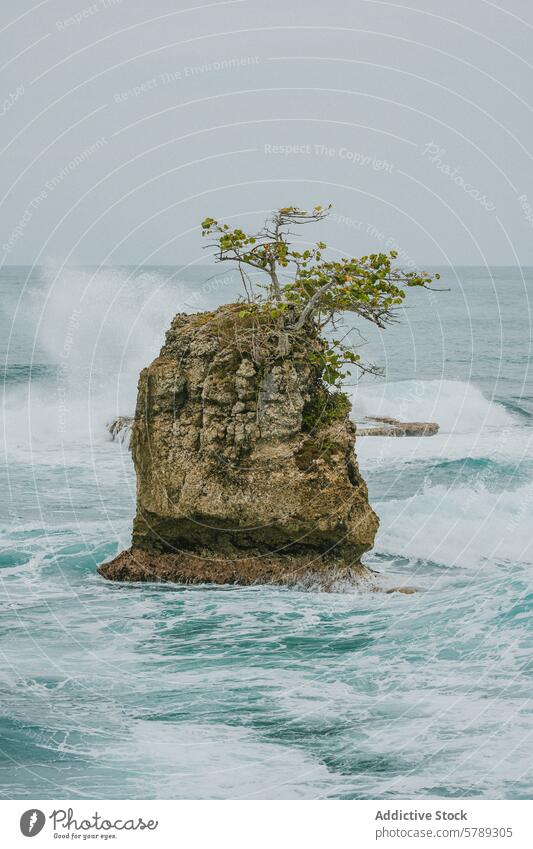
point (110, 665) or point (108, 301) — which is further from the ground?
point (108, 301)

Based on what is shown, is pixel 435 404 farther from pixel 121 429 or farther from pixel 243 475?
pixel 243 475

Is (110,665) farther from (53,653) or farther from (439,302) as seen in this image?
(439,302)

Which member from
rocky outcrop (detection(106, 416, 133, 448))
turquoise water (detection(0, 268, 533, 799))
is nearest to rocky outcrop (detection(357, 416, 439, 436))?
turquoise water (detection(0, 268, 533, 799))

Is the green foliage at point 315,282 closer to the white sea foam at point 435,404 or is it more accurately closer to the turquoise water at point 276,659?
the turquoise water at point 276,659

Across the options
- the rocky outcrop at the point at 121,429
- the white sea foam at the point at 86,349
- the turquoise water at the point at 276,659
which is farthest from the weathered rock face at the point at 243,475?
the rocky outcrop at the point at 121,429

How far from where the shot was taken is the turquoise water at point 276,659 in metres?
12.4

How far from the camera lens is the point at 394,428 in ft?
114

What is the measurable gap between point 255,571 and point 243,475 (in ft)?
5.37

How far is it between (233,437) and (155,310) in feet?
131

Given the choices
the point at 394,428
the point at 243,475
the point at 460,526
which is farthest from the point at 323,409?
the point at 394,428

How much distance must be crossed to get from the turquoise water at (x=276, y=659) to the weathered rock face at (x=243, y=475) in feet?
1.87

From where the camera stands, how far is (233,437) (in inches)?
734

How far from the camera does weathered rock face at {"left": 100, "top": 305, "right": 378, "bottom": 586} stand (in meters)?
18.4
